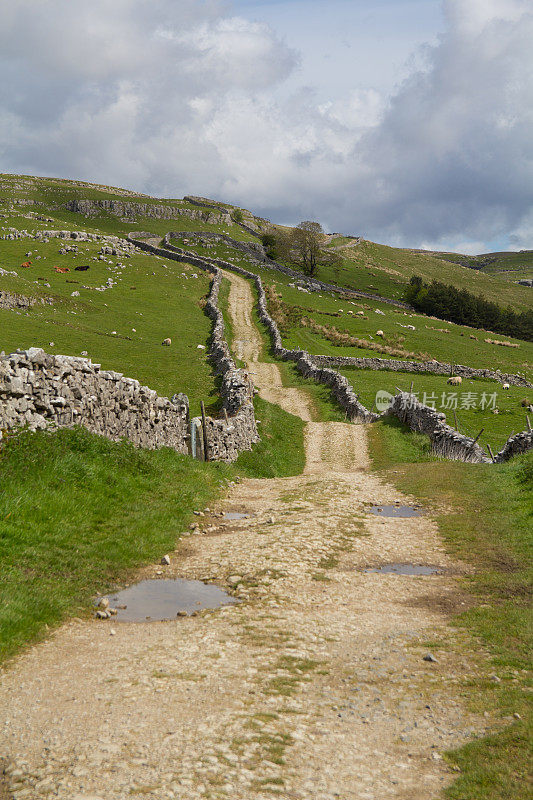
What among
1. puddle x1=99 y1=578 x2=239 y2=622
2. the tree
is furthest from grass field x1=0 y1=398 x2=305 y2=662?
the tree

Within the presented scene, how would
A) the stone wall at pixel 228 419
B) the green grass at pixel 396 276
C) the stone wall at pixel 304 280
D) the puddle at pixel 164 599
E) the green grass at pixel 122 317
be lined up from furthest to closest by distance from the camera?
the green grass at pixel 396 276 < the stone wall at pixel 304 280 < the green grass at pixel 122 317 < the stone wall at pixel 228 419 < the puddle at pixel 164 599

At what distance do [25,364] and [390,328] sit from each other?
69.2m

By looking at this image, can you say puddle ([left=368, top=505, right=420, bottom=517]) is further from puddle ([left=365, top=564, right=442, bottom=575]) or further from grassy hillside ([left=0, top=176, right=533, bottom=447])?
grassy hillside ([left=0, top=176, right=533, bottom=447])

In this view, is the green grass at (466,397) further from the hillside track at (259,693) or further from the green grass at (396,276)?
the green grass at (396,276)

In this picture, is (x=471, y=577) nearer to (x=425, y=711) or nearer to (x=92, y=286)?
(x=425, y=711)

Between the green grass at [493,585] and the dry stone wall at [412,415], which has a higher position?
the dry stone wall at [412,415]

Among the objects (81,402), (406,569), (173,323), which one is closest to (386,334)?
(173,323)

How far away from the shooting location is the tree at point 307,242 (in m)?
118

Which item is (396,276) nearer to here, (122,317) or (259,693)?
(122,317)

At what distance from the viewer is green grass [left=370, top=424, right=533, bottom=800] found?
620cm

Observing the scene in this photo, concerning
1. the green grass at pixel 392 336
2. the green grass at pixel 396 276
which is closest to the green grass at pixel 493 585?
the green grass at pixel 392 336

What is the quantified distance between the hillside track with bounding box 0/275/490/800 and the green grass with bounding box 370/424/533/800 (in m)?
0.35

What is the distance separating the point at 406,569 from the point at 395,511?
541 cm

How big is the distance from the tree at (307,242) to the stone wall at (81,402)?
99389mm
